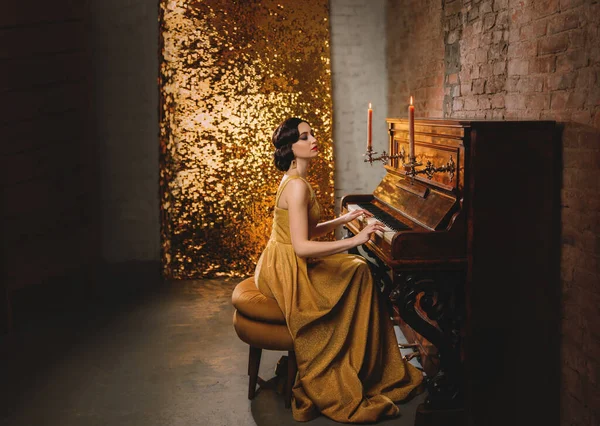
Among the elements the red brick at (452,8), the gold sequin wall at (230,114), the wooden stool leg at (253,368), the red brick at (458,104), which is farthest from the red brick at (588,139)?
the gold sequin wall at (230,114)

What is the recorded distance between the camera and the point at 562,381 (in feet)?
9.50

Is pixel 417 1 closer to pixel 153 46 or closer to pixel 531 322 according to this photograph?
pixel 153 46

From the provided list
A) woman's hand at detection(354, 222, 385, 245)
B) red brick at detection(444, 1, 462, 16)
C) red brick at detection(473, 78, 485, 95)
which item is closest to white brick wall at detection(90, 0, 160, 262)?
red brick at detection(444, 1, 462, 16)

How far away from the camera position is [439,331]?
2975 mm

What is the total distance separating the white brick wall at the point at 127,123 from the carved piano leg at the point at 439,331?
3.28 metres

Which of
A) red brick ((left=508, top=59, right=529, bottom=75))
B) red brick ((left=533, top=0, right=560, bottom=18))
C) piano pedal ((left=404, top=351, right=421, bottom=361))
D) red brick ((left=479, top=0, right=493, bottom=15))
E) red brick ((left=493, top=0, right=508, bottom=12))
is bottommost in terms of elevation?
piano pedal ((left=404, top=351, right=421, bottom=361))

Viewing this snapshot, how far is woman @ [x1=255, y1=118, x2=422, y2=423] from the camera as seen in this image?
3146 mm

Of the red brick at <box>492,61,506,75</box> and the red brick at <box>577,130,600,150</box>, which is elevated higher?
the red brick at <box>492,61,506,75</box>

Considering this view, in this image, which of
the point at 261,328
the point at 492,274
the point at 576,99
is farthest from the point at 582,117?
the point at 261,328

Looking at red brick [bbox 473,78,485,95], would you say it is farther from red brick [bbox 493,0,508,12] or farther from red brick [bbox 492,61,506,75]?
red brick [bbox 493,0,508,12]

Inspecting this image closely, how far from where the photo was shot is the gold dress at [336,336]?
314cm

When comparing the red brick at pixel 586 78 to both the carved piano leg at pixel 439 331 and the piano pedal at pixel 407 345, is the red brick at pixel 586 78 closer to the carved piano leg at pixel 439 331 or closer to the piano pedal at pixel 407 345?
the carved piano leg at pixel 439 331

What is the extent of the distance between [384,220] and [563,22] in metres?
1.29

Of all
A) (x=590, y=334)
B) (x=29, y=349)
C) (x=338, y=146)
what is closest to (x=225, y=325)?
(x=29, y=349)
